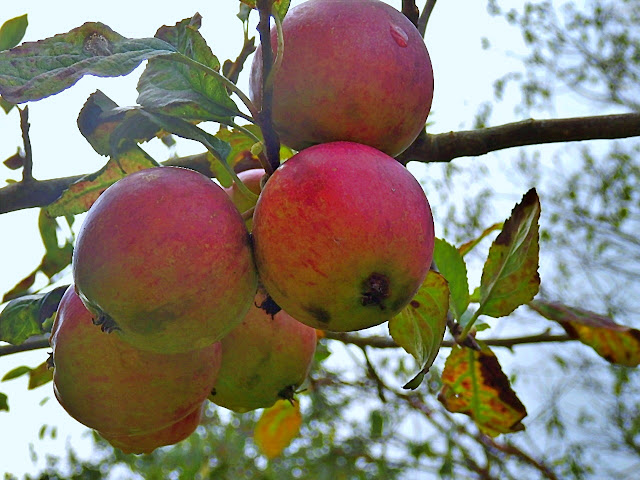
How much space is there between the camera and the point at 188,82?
82 centimetres

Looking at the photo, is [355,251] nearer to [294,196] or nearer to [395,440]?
[294,196]

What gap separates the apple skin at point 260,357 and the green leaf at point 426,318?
0.16 metres

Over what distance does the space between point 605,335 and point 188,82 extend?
913mm

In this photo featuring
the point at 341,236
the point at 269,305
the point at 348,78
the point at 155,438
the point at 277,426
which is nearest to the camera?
the point at 341,236

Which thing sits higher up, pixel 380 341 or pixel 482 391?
pixel 482 391

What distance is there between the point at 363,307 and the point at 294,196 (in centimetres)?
14

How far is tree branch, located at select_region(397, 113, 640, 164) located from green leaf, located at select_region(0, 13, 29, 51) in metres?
0.83

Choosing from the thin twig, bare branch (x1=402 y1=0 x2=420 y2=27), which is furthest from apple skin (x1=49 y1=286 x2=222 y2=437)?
bare branch (x1=402 y1=0 x2=420 y2=27)

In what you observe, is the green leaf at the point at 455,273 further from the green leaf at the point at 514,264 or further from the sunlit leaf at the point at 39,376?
the sunlit leaf at the point at 39,376

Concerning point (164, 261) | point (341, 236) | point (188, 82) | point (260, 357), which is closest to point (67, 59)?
point (188, 82)

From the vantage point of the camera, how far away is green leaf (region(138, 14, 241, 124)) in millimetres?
806

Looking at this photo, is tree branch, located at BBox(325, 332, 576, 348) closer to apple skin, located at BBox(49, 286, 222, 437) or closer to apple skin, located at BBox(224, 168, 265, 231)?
apple skin, located at BBox(224, 168, 265, 231)

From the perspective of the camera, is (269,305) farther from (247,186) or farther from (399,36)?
(399,36)

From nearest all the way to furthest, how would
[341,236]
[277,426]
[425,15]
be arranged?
[341,236] < [425,15] < [277,426]
